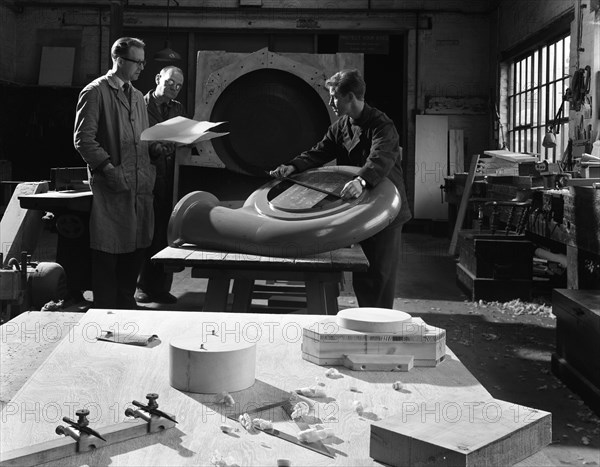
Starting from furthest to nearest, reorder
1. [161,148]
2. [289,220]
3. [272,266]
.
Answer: [161,148], [289,220], [272,266]

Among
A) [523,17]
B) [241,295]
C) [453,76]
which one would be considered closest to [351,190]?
[241,295]

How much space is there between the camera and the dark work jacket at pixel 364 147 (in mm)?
2987

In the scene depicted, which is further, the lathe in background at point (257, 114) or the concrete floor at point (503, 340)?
the lathe in background at point (257, 114)

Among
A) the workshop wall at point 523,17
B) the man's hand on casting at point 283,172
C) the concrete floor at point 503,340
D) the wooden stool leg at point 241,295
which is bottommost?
the concrete floor at point 503,340

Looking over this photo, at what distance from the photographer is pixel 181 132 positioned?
10.1 ft

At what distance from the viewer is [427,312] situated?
458 cm

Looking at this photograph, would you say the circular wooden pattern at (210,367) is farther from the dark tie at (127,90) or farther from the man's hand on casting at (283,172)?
the dark tie at (127,90)

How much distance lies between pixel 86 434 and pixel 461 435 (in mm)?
478

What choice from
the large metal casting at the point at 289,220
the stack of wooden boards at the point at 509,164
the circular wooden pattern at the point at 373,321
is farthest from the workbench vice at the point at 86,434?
the stack of wooden boards at the point at 509,164

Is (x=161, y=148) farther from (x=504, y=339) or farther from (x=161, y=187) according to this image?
(x=504, y=339)

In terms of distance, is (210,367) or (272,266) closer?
(210,367)

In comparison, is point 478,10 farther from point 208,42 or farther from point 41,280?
point 41,280

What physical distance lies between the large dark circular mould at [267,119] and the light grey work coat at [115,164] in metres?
0.56

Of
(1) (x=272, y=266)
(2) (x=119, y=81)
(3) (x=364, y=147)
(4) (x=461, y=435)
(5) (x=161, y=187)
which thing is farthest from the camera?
(5) (x=161, y=187)
